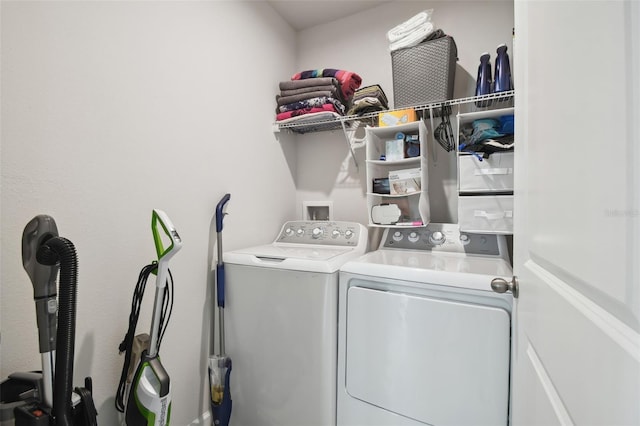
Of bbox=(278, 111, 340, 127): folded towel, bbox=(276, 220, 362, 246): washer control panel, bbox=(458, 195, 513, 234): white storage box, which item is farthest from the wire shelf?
bbox=(276, 220, 362, 246): washer control panel

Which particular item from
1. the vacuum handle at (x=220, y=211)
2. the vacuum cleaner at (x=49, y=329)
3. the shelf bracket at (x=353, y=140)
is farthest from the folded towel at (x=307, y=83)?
the vacuum cleaner at (x=49, y=329)

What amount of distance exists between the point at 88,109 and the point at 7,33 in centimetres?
28

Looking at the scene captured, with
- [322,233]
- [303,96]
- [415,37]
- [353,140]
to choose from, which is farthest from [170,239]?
[415,37]

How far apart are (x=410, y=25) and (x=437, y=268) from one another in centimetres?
146

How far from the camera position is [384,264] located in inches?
53.1

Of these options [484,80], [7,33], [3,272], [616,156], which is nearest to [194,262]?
[3,272]

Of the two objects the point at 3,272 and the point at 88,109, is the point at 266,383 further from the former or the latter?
the point at 88,109

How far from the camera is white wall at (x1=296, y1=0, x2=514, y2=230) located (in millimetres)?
1873

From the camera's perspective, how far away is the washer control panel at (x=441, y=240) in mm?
1674

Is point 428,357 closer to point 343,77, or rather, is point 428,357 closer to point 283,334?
point 283,334

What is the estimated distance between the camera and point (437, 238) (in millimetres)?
1800

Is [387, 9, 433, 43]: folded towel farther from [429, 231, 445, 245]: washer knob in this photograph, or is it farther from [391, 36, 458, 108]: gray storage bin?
[429, 231, 445, 245]: washer knob

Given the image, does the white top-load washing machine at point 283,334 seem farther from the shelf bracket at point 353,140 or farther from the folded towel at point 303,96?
the folded towel at point 303,96

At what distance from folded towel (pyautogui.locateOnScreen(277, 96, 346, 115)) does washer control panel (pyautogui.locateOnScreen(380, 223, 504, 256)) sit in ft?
3.04
